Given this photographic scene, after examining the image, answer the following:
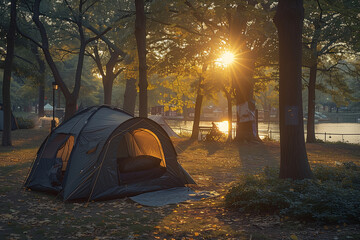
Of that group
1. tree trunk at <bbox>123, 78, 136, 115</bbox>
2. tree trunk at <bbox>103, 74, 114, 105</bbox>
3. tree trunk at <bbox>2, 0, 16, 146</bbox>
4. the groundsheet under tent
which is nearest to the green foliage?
the groundsheet under tent

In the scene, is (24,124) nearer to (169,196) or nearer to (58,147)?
(58,147)

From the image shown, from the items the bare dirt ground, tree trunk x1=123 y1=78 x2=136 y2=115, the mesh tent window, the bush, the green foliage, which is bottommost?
the bare dirt ground

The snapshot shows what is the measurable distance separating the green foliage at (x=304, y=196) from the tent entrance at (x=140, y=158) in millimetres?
2654

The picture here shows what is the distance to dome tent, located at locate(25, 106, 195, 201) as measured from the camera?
887 centimetres

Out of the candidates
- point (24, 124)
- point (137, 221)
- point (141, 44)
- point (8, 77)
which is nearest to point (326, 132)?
point (24, 124)

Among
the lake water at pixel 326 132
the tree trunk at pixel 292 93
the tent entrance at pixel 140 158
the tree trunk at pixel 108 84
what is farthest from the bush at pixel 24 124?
the tree trunk at pixel 292 93

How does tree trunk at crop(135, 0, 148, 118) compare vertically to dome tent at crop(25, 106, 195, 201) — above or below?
above

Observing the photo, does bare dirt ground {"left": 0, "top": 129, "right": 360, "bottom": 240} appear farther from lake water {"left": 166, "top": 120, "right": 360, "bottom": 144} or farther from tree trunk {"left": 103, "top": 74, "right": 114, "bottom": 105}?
tree trunk {"left": 103, "top": 74, "right": 114, "bottom": 105}

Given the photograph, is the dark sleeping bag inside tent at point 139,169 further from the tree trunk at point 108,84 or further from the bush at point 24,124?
the bush at point 24,124

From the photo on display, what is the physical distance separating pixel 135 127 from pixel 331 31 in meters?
15.3

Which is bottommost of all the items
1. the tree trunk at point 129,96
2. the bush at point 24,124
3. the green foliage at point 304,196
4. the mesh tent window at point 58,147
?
the green foliage at point 304,196

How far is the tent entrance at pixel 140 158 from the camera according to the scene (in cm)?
959

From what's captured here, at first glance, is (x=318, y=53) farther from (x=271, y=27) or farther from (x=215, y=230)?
(x=215, y=230)

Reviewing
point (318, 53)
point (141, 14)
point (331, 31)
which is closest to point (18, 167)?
point (141, 14)
